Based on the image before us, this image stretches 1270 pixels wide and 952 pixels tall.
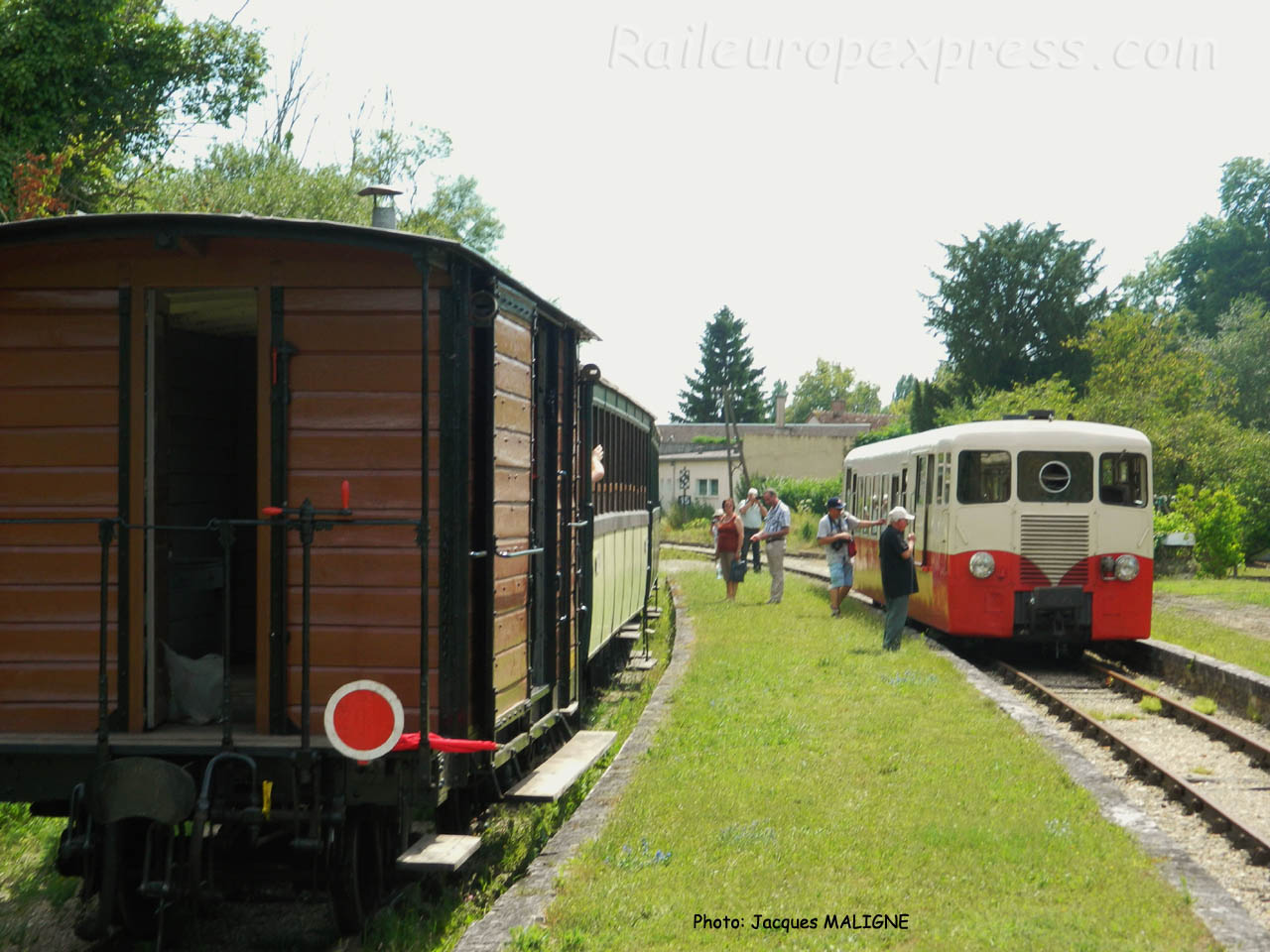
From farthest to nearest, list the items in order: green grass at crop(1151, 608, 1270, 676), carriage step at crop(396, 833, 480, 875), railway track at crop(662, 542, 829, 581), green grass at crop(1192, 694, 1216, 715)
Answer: railway track at crop(662, 542, 829, 581) < green grass at crop(1151, 608, 1270, 676) < green grass at crop(1192, 694, 1216, 715) < carriage step at crop(396, 833, 480, 875)

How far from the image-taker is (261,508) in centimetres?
616

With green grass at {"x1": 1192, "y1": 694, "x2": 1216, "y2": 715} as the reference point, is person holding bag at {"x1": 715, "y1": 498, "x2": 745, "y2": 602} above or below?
above

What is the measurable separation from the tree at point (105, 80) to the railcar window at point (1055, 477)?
12.8 meters

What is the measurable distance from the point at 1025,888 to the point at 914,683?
21.8 ft

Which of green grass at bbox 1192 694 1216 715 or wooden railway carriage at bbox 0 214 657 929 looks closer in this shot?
wooden railway carriage at bbox 0 214 657 929

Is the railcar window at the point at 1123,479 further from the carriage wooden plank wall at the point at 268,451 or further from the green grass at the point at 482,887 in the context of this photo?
the carriage wooden plank wall at the point at 268,451

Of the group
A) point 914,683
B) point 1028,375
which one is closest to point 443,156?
point 1028,375

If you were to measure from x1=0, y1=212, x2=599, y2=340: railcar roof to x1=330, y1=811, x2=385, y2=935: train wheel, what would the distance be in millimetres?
2454

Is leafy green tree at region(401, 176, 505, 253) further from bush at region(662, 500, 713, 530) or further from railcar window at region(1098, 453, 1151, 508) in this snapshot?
railcar window at region(1098, 453, 1151, 508)

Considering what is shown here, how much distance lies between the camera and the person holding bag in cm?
2180

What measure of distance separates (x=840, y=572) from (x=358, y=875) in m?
12.9

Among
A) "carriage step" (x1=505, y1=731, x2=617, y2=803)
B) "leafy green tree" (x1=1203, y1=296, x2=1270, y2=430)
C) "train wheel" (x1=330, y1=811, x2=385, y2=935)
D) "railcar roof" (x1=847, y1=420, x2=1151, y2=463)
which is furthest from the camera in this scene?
"leafy green tree" (x1=1203, y1=296, x2=1270, y2=430)

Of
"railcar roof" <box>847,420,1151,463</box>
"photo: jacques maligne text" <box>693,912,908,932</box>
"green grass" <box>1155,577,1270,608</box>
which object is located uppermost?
"railcar roof" <box>847,420,1151,463</box>

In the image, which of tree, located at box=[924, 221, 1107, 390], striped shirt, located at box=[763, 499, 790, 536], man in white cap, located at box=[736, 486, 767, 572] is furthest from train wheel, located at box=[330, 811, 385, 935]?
tree, located at box=[924, 221, 1107, 390]
